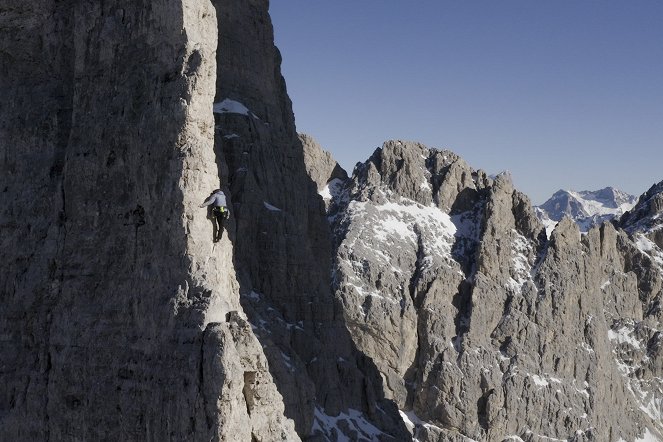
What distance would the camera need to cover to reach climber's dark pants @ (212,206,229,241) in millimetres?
24922

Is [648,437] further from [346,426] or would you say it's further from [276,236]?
[276,236]

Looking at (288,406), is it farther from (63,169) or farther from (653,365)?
(653,365)

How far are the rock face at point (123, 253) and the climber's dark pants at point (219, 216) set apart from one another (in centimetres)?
35

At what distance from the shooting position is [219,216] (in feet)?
82.2

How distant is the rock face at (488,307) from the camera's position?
415 feet

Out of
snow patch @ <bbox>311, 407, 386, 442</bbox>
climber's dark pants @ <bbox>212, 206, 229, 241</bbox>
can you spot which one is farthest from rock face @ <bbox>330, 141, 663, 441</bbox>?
climber's dark pants @ <bbox>212, 206, 229, 241</bbox>

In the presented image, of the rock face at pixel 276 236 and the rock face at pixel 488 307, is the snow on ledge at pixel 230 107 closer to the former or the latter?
the rock face at pixel 276 236

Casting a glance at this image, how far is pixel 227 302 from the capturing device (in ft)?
83.4

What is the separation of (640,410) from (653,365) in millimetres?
9110

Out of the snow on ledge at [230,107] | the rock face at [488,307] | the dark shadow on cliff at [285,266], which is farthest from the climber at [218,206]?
the rock face at [488,307]

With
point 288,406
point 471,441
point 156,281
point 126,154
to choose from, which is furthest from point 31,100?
point 471,441

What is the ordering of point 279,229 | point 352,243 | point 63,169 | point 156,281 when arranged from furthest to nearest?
point 352,243 → point 279,229 → point 63,169 → point 156,281

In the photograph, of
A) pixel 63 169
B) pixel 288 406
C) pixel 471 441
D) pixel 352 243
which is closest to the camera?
pixel 63 169

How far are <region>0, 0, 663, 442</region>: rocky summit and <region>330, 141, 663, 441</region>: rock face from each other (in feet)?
1.23
